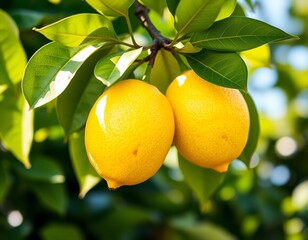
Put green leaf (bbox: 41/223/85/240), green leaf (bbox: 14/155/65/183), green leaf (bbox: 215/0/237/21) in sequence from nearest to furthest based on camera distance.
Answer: green leaf (bbox: 215/0/237/21)
green leaf (bbox: 14/155/65/183)
green leaf (bbox: 41/223/85/240)

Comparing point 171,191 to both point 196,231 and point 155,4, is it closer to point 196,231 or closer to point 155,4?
point 196,231

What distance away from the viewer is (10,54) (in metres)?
1.22

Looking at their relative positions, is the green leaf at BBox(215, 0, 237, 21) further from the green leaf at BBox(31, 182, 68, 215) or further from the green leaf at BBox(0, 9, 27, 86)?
the green leaf at BBox(31, 182, 68, 215)

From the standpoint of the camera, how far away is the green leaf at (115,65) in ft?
2.89

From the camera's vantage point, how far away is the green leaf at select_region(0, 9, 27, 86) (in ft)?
3.95

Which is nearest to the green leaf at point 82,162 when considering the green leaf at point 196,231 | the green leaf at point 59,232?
the green leaf at point 59,232

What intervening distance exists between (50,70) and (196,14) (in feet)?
0.91

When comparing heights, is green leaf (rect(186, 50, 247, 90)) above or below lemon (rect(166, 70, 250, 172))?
above

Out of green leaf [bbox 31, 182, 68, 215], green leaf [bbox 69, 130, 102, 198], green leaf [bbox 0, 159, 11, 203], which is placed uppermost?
green leaf [bbox 69, 130, 102, 198]

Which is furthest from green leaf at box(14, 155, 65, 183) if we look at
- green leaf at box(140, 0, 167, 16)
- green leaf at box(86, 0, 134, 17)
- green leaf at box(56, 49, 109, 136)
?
green leaf at box(86, 0, 134, 17)

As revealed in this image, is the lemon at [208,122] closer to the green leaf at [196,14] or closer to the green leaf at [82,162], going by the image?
the green leaf at [196,14]

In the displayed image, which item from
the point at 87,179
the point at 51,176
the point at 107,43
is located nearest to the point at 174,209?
the point at 51,176

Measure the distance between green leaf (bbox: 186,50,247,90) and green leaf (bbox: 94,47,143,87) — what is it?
0.12m

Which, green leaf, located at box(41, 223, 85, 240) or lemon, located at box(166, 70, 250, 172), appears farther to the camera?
green leaf, located at box(41, 223, 85, 240)
